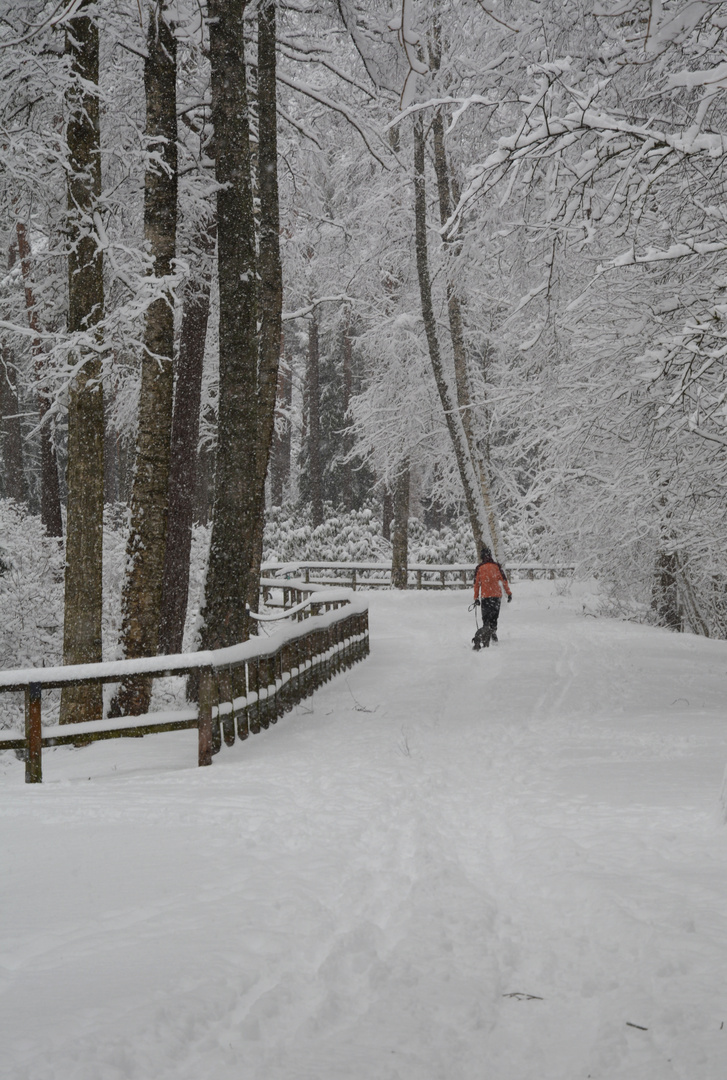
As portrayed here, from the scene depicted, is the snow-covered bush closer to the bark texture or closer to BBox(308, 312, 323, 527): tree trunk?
the bark texture

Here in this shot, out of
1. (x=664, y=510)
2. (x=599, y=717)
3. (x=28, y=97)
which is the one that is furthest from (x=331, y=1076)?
(x=664, y=510)

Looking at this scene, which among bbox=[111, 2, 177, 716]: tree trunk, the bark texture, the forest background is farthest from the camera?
bbox=[111, 2, 177, 716]: tree trunk

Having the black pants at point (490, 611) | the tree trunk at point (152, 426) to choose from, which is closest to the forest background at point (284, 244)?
the tree trunk at point (152, 426)

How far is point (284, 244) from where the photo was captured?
49.5 feet

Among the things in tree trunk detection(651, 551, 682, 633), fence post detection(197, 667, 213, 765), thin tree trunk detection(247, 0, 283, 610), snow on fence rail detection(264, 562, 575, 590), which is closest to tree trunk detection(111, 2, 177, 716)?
thin tree trunk detection(247, 0, 283, 610)

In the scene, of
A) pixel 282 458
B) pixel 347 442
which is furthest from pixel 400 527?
pixel 282 458

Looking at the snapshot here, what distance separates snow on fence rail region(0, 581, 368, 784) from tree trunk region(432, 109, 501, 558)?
1098 cm

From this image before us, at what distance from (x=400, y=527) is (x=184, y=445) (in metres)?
15.7

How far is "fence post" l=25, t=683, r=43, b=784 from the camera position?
23.1 feet

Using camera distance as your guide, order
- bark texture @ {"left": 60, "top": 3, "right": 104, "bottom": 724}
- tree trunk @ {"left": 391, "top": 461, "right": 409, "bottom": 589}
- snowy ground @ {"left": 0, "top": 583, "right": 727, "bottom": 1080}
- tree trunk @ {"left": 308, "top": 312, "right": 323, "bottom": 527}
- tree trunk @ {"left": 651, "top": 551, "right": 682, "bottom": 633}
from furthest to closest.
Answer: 1. tree trunk @ {"left": 308, "top": 312, "right": 323, "bottom": 527}
2. tree trunk @ {"left": 391, "top": 461, "right": 409, "bottom": 589}
3. tree trunk @ {"left": 651, "top": 551, "right": 682, "bottom": 633}
4. bark texture @ {"left": 60, "top": 3, "right": 104, "bottom": 724}
5. snowy ground @ {"left": 0, "top": 583, "right": 727, "bottom": 1080}

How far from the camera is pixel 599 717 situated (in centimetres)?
973

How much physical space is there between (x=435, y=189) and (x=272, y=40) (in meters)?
12.7

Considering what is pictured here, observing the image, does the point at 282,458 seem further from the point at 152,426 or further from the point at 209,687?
the point at 209,687

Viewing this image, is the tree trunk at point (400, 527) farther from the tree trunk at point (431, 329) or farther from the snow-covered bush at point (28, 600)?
the snow-covered bush at point (28, 600)
